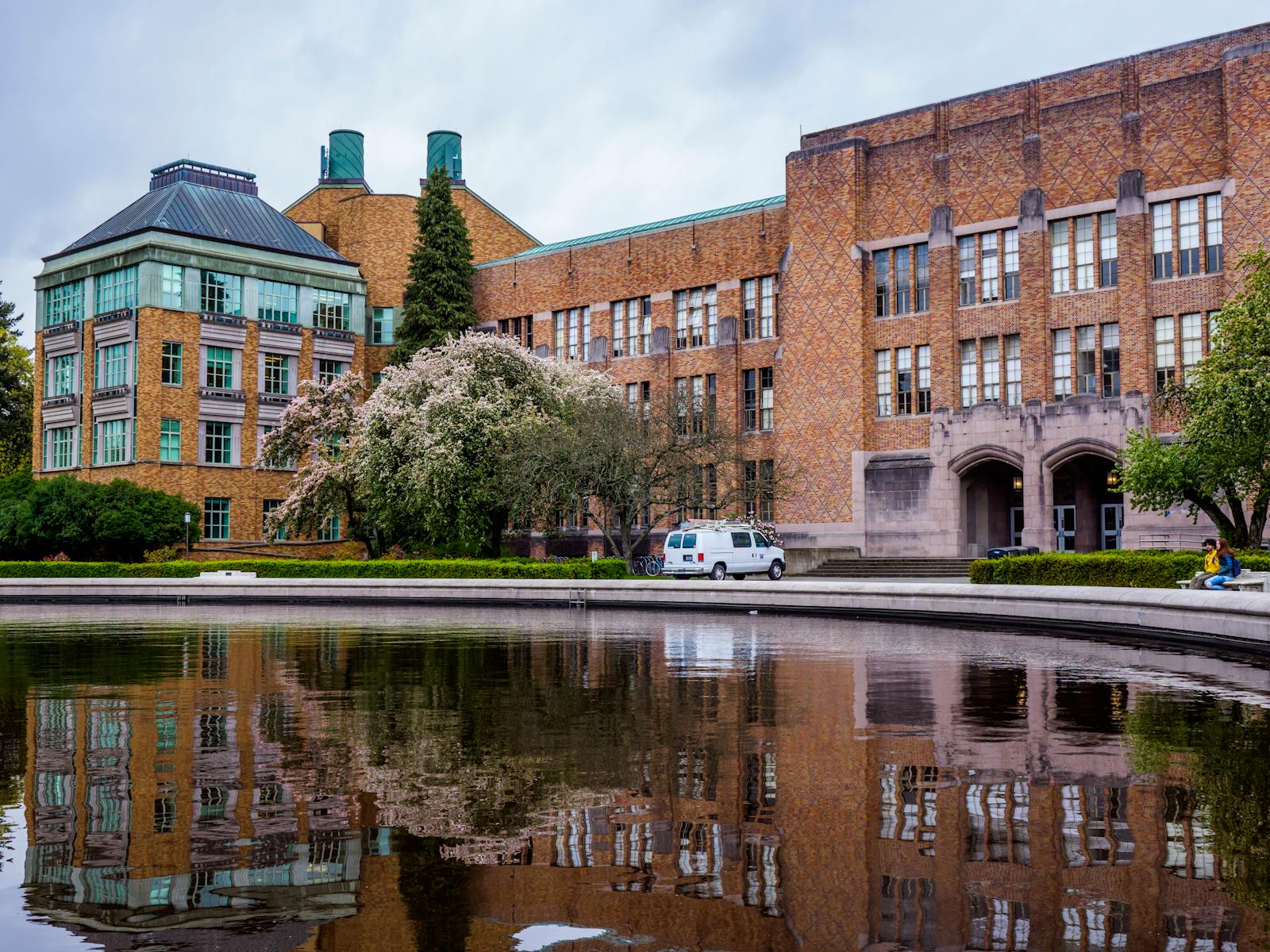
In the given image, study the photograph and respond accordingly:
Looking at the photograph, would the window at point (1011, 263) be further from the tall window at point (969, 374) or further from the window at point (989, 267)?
the tall window at point (969, 374)

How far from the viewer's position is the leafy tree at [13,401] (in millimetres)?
74375

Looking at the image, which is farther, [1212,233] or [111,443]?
[111,443]

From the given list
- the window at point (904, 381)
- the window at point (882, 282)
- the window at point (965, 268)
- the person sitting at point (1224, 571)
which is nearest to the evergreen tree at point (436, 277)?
the window at point (882, 282)

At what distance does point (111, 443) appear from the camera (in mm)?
58438

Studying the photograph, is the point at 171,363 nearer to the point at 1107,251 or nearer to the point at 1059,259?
the point at 1059,259

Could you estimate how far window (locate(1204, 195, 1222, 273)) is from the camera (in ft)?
139

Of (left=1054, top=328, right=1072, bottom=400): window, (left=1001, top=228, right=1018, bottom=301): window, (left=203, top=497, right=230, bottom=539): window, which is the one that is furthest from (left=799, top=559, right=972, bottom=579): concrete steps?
(left=203, top=497, right=230, bottom=539): window

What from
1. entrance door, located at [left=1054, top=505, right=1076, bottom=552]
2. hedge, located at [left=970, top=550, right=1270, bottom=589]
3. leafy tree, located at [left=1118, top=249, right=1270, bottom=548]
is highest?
leafy tree, located at [left=1118, top=249, right=1270, bottom=548]

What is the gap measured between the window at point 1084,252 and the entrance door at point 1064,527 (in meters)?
8.21

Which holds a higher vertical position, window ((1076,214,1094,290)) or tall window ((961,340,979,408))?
window ((1076,214,1094,290))

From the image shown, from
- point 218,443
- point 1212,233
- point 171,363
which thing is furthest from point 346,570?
point 1212,233

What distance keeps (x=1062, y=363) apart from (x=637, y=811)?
42090 millimetres

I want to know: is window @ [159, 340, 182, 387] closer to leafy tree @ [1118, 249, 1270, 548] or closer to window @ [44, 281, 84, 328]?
window @ [44, 281, 84, 328]

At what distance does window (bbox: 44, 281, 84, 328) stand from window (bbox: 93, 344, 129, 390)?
2727mm
